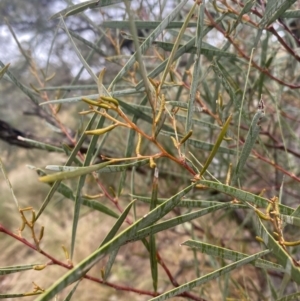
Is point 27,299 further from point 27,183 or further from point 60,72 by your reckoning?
point 27,183

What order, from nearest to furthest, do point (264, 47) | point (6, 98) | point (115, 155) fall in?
point (264, 47)
point (115, 155)
point (6, 98)

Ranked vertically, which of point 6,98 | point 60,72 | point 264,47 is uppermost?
point 60,72

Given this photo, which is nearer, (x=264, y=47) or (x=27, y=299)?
(x=264, y=47)

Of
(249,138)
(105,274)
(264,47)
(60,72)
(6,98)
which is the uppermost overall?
(60,72)

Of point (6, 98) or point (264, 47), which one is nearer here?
A: point (264, 47)

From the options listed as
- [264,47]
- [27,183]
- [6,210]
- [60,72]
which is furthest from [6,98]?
[27,183]

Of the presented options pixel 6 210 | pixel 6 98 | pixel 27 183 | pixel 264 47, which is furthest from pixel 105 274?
pixel 27 183

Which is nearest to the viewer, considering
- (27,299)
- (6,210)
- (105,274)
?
(105,274)

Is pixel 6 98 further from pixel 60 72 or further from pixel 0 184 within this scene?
pixel 0 184

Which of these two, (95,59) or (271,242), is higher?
(95,59)
